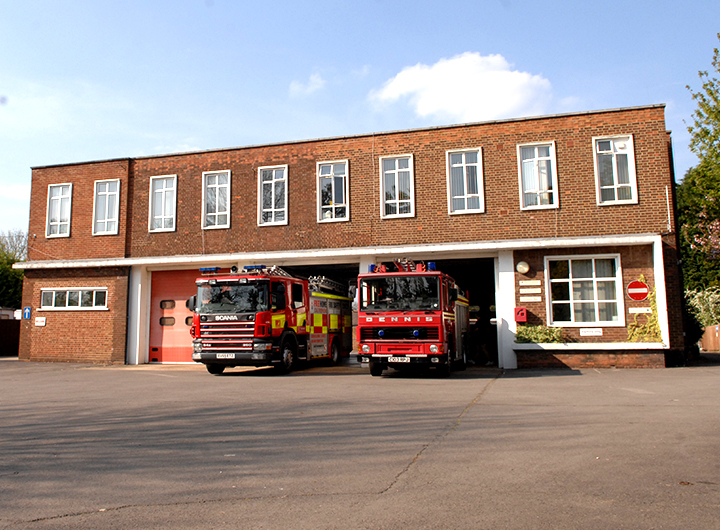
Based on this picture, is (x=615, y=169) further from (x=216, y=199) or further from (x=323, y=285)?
(x=216, y=199)

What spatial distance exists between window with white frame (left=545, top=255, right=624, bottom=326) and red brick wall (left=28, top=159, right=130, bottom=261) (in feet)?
48.7

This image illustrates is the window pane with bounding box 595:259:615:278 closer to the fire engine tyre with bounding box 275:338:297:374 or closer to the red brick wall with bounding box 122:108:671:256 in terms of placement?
the red brick wall with bounding box 122:108:671:256

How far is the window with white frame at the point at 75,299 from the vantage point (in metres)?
21.5

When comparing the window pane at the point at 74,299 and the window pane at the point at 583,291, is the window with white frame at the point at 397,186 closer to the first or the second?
the window pane at the point at 583,291

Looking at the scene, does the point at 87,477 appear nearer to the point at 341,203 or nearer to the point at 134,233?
the point at 341,203

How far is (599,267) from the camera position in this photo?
17.5 m

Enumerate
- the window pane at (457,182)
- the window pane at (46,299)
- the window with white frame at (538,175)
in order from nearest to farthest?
the window with white frame at (538,175), the window pane at (457,182), the window pane at (46,299)

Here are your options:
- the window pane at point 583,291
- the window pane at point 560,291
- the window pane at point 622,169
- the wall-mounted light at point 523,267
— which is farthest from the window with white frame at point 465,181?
the window pane at point 622,169

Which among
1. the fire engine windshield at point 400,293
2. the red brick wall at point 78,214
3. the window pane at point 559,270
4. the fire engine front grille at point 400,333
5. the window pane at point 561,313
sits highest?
the red brick wall at point 78,214

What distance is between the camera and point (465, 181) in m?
18.8

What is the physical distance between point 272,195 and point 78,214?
7.72m

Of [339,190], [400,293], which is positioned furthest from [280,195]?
[400,293]

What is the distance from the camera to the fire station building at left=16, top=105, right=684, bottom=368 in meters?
17.2

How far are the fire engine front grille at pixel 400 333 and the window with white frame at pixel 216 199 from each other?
27.3 ft
